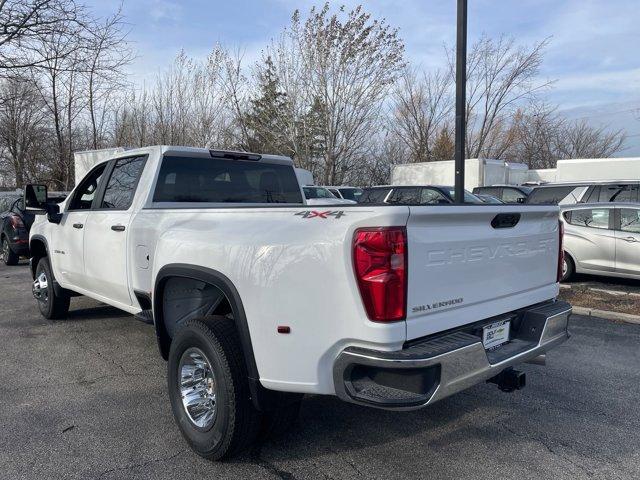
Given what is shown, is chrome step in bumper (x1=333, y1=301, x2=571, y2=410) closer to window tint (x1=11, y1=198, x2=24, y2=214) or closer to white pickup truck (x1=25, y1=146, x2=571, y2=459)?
white pickup truck (x1=25, y1=146, x2=571, y2=459)

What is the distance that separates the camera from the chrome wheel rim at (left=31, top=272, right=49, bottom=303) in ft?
21.6

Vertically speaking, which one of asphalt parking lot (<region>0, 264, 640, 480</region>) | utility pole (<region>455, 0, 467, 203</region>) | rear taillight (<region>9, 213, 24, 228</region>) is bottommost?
asphalt parking lot (<region>0, 264, 640, 480</region>)

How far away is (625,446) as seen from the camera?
11.6ft

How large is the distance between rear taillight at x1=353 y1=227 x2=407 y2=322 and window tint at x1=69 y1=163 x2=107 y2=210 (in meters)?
3.77

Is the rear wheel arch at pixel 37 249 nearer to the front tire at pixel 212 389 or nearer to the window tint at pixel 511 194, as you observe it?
the front tire at pixel 212 389

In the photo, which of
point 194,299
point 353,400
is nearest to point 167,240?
point 194,299

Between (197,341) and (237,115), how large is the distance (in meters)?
22.2

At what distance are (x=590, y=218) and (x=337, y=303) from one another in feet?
26.9

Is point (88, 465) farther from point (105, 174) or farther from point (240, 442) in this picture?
point (105, 174)

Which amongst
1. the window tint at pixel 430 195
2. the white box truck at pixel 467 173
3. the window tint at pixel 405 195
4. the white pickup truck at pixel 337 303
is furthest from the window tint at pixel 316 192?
the white pickup truck at pixel 337 303

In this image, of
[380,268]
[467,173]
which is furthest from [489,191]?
[380,268]

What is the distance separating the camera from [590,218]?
369 inches

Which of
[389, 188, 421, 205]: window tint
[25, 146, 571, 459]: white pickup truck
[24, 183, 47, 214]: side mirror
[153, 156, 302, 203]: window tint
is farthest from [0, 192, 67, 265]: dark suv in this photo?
[25, 146, 571, 459]: white pickup truck

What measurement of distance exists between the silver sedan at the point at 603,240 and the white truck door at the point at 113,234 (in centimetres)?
663
